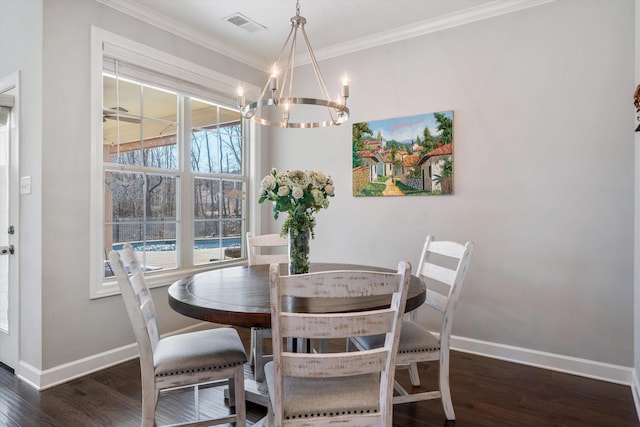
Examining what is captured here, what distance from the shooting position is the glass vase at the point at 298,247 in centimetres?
217

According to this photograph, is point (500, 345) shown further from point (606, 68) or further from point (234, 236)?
point (234, 236)

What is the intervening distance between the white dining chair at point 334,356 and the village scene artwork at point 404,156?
2.03 meters

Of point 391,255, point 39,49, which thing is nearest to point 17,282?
point 39,49

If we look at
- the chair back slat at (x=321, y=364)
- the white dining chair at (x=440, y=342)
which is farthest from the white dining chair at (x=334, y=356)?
the white dining chair at (x=440, y=342)

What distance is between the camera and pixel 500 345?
299 cm

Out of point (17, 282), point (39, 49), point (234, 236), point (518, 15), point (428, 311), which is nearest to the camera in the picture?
point (39, 49)

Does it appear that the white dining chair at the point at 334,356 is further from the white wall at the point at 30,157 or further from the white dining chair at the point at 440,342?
the white wall at the point at 30,157

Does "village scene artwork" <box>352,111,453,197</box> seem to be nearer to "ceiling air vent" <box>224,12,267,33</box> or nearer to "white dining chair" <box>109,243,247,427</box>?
"ceiling air vent" <box>224,12,267,33</box>

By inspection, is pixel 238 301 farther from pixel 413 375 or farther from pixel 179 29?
pixel 179 29

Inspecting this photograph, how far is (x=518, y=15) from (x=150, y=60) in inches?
113

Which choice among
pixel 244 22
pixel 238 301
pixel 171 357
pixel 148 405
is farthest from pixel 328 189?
pixel 244 22

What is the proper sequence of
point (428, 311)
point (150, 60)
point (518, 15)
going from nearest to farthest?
point (518, 15), point (150, 60), point (428, 311)

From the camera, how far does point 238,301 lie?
1695 millimetres

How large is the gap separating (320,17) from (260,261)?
6.68 ft
